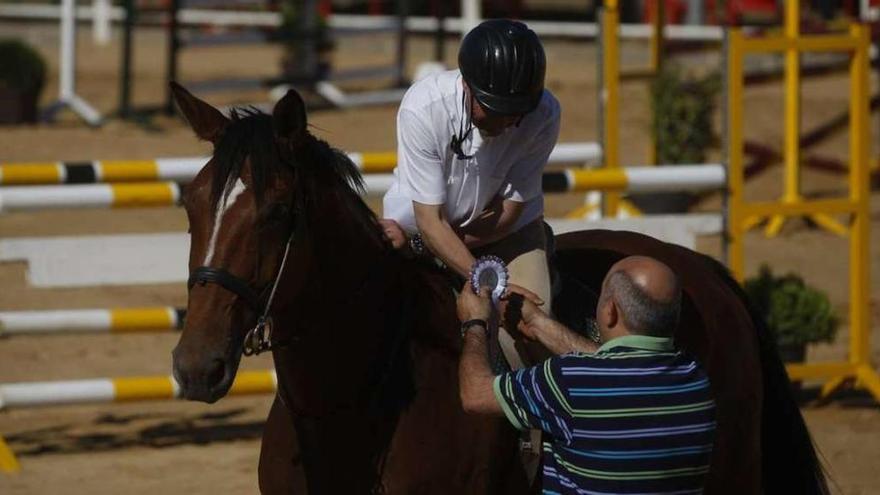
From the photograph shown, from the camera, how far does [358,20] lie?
21109 mm

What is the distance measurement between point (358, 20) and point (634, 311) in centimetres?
1785

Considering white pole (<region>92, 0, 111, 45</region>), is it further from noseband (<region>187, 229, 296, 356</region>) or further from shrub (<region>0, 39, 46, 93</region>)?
noseband (<region>187, 229, 296, 356</region>)

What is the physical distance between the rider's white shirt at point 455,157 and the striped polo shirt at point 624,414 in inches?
37.2

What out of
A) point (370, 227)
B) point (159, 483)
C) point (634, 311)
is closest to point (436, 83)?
point (370, 227)

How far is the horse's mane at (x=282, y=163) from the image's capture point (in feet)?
12.8

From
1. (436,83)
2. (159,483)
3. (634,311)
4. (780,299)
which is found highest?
(436,83)

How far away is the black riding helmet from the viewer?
14.0 ft

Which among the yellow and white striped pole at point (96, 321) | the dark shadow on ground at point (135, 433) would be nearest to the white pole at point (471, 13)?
the dark shadow on ground at point (135, 433)

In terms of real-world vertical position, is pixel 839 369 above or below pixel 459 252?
below

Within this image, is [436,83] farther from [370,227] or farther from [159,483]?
[159,483]

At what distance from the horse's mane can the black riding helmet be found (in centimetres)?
40

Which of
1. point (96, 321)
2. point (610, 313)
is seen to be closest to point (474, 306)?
point (610, 313)

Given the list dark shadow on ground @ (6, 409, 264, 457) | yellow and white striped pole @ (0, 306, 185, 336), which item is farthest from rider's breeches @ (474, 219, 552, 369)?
dark shadow on ground @ (6, 409, 264, 457)

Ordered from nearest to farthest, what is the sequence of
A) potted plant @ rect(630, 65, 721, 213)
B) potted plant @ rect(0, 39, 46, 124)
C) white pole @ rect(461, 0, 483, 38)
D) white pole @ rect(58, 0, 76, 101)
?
potted plant @ rect(630, 65, 721, 213), potted plant @ rect(0, 39, 46, 124), white pole @ rect(58, 0, 76, 101), white pole @ rect(461, 0, 483, 38)
